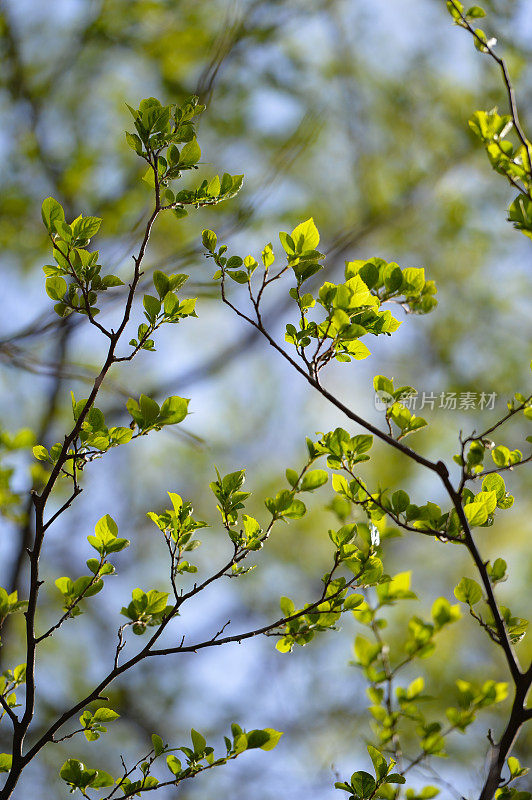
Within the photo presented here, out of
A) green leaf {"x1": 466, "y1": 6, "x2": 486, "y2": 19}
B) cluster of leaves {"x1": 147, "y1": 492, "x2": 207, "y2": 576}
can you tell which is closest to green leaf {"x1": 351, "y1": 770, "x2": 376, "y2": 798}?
cluster of leaves {"x1": 147, "y1": 492, "x2": 207, "y2": 576}

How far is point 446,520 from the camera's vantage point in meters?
0.64

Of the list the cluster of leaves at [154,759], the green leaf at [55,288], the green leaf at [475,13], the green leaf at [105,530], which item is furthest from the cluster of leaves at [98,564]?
the green leaf at [475,13]

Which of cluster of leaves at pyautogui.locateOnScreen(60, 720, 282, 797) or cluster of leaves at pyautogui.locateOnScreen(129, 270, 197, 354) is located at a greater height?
cluster of leaves at pyautogui.locateOnScreen(129, 270, 197, 354)

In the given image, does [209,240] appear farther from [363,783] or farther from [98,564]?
[363,783]

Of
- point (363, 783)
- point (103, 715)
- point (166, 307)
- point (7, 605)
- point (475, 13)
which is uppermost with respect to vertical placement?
point (475, 13)

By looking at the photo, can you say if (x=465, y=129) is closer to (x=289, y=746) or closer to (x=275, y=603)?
(x=275, y=603)

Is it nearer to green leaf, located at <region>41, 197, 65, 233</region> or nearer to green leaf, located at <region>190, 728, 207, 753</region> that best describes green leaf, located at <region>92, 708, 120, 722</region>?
green leaf, located at <region>190, 728, 207, 753</region>

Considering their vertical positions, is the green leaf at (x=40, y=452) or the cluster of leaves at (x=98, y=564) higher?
the green leaf at (x=40, y=452)

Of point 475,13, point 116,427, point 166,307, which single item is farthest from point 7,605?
point 475,13

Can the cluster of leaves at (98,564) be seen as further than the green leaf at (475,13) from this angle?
No

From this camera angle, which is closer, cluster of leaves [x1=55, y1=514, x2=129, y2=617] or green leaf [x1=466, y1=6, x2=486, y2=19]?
cluster of leaves [x1=55, y1=514, x2=129, y2=617]

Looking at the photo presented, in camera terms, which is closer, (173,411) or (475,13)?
(173,411)

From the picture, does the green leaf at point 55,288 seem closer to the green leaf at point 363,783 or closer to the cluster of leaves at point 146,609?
the cluster of leaves at point 146,609

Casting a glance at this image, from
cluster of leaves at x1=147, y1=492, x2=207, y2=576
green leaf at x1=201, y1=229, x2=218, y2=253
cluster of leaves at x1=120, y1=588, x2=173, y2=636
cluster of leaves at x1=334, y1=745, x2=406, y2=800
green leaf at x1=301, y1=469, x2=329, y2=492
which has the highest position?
green leaf at x1=201, y1=229, x2=218, y2=253
